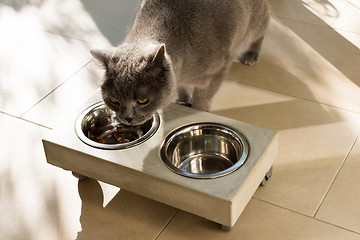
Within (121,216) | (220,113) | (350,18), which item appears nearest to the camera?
(121,216)

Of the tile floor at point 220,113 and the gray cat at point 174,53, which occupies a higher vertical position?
the gray cat at point 174,53

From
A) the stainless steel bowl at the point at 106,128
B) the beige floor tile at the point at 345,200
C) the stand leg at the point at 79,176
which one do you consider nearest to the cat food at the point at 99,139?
the stainless steel bowl at the point at 106,128

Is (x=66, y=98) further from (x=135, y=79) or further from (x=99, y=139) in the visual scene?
(x=135, y=79)

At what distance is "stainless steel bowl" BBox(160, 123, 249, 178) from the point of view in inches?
75.8

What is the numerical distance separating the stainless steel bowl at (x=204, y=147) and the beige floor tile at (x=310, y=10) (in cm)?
132

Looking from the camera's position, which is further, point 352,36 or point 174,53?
point 352,36

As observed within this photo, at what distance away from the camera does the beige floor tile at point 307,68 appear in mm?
2447

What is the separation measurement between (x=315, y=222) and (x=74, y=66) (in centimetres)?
148

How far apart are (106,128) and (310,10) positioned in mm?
1607

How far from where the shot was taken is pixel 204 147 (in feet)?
6.65

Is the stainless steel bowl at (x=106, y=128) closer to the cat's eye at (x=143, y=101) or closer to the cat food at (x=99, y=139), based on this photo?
the cat food at (x=99, y=139)

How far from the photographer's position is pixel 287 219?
72.7 inches

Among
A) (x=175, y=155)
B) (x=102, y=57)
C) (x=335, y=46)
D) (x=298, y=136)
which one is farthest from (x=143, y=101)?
(x=335, y=46)

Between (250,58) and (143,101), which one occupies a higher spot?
(143,101)
